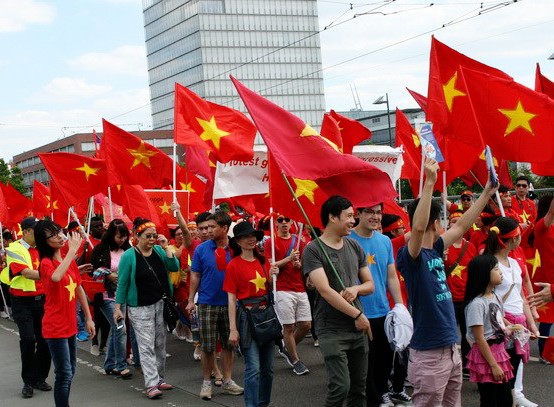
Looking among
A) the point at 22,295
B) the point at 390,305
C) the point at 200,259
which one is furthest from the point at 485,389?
the point at 22,295

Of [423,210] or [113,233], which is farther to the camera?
[113,233]

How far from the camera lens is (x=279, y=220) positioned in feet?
30.6

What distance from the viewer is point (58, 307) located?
7.33m

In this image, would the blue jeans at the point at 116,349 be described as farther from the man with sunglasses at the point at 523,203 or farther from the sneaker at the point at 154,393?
the man with sunglasses at the point at 523,203

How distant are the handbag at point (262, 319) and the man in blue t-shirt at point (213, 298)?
0.84m

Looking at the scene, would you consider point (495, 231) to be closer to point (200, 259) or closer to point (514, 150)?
point (514, 150)

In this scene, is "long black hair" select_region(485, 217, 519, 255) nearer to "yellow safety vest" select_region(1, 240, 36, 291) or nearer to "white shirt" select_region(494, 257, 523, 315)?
"white shirt" select_region(494, 257, 523, 315)

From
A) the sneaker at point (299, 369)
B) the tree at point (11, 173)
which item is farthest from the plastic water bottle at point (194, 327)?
the tree at point (11, 173)

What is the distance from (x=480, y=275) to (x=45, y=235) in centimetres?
381

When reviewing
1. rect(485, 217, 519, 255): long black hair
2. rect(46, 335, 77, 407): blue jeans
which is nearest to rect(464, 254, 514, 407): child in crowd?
rect(485, 217, 519, 255): long black hair

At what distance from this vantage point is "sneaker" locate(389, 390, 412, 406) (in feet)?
24.1

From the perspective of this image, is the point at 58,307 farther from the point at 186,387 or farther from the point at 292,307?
the point at 292,307

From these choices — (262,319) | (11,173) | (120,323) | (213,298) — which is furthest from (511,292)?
(11,173)

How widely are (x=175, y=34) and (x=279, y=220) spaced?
363 feet
